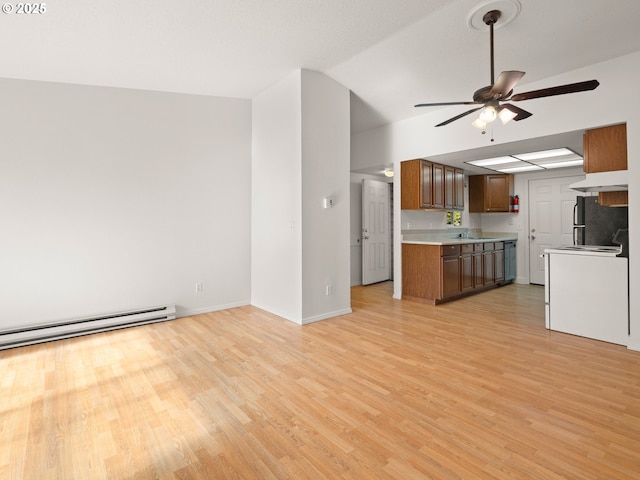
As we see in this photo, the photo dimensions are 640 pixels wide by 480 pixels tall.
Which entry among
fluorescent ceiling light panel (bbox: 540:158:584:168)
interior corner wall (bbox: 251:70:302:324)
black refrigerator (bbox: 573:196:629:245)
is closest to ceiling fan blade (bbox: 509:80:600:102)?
interior corner wall (bbox: 251:70:302:324)

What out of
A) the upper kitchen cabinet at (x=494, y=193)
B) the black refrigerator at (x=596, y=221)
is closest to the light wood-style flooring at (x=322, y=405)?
the black refrigerator at (x=596, y=221)

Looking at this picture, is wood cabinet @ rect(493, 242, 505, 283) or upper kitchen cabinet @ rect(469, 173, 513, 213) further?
upper kitchen cabinet @ rect(469, 173, 513, 213)

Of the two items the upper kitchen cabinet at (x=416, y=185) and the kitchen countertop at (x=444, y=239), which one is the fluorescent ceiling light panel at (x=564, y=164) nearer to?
the kitchen countertop at (x=444, y=239)

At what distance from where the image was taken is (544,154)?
4797 mm

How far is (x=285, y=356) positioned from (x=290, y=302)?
120 cm

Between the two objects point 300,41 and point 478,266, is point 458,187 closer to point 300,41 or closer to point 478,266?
point 478,266

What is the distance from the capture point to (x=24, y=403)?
2.34 m

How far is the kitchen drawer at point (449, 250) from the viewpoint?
16.4ft

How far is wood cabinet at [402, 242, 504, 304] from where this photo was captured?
5.00m

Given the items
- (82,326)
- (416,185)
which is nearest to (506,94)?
(416,185)

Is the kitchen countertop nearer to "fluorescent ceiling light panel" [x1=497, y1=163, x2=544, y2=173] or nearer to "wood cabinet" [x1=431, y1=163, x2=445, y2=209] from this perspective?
"wood cabinet" [x1=431, y1=163, x2=445, y2=209]

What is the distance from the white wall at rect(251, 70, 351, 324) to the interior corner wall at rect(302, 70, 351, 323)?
0.01 m

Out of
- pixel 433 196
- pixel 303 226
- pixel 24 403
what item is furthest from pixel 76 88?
pixel 433 196

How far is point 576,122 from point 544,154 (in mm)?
1276
